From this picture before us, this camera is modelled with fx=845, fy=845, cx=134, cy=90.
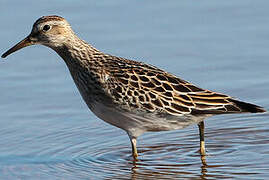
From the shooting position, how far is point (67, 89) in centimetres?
1510

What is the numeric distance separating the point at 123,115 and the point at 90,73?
0.83 metres

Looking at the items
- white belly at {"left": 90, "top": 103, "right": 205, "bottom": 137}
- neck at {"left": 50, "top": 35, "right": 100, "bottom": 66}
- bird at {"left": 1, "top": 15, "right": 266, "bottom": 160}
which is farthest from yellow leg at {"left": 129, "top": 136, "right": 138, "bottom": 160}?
neck at {"left": 50, "top": 35, "right": 100, "bottom": 66}

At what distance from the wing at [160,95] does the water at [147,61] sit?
2.85 feet

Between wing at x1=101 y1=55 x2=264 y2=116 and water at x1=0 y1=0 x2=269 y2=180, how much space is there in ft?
2.85

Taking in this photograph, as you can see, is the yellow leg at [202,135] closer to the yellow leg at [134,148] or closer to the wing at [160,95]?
the wing at [160,95]

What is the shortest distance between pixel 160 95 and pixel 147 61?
12.6 feet

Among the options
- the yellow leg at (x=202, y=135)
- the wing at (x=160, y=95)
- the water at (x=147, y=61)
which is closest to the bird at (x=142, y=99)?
the wing at (x=160, y=95)

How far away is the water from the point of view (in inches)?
489

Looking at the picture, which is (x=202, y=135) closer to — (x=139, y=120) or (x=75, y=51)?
(x=139, y=120)

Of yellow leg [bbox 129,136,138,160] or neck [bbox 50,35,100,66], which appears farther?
neck [bbox 50,35,100,66]

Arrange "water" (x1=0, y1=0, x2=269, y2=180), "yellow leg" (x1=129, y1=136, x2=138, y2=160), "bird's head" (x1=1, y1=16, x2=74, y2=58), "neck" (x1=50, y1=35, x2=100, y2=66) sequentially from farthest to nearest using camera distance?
1. "bird's head" (x1=1, y1=16, x2=74, y2=58)
2. "neck" (x1=50, y1=35, x2=100, y2=66)
3. "yellow leg" (x1=129, y1=136, x2=138, y2=160)
4. "water" (x1=0, y1=0, x2=269, y2=180)

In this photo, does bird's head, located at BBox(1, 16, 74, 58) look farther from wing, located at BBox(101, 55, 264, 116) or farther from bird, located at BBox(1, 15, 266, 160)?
wing, located at BBox(101, 55, 264, 116)

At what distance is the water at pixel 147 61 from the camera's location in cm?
1241

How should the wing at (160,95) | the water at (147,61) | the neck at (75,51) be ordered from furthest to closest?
1. the neck at (75,51)
2. the water at (147,61)
3. the wing at (160,95)
